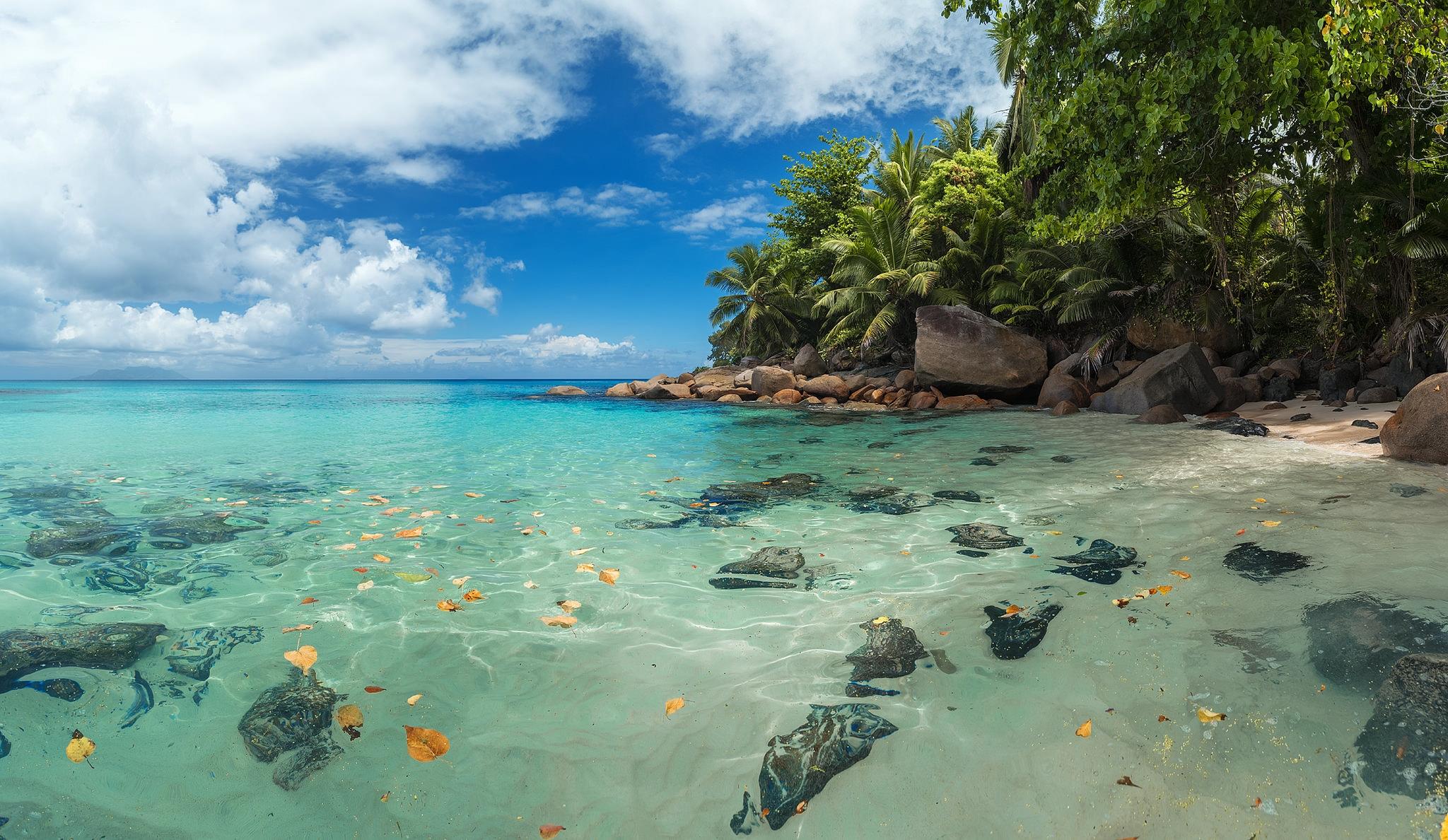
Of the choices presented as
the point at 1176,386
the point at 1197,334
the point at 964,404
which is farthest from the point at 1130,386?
the point at 1197,334

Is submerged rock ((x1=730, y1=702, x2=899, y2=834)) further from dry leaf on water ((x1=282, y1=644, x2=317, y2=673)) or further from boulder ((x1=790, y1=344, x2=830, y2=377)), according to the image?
boulder ((x1=790, y1=344, x2=830, y2=377))

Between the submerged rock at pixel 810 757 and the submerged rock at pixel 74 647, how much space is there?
3.37 meters

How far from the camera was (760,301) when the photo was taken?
36688mm

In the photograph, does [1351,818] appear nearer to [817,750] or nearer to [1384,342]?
[817,750]

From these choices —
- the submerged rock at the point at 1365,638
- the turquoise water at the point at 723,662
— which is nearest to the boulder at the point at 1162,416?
the turquoise water at the point at 723,662

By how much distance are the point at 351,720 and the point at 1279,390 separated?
1876 centimetres

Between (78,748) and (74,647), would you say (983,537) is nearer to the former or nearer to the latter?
(78,748)

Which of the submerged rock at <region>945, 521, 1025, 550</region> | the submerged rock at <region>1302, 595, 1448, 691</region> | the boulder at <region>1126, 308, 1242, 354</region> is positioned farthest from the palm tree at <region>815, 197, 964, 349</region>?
the submerged rock at <region>1302, 595, 1448, 691</region>

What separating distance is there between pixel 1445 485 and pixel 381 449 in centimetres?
1548

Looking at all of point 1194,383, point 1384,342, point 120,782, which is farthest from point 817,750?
point 1384,342

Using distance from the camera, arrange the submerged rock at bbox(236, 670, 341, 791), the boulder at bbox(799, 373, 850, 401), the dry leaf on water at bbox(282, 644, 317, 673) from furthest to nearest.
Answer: the boulder at bbox(799, 373, 850, 401) → the dry leaf on water at bbox(282, 644, 317, 673) → the submerged rock at bbox(236, 670, 341, 791)

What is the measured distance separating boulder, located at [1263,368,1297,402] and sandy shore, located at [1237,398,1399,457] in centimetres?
20

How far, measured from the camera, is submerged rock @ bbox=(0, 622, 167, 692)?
3.30 m

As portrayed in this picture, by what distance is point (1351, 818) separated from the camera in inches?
79.4
